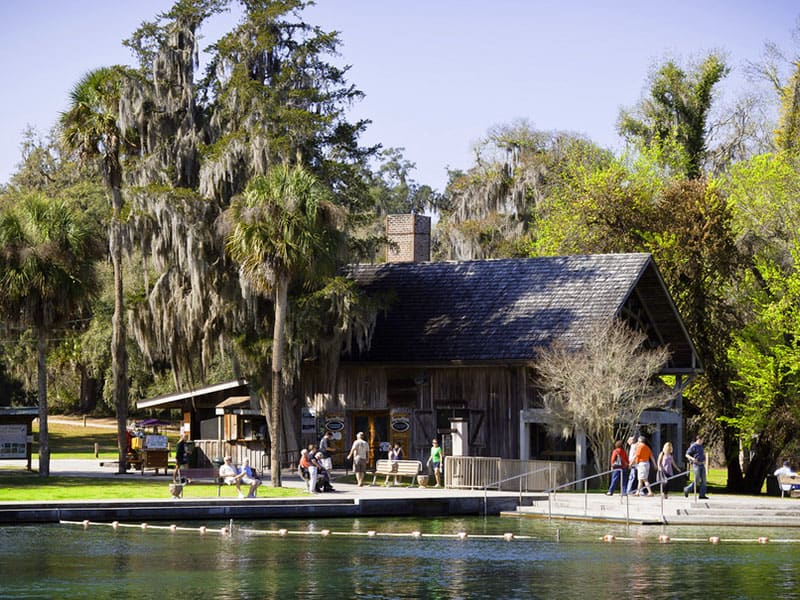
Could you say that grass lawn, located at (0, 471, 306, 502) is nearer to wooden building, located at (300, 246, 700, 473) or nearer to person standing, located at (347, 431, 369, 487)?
person standing, located at (347, 431, 369, 487)

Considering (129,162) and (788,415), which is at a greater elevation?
(129,162)

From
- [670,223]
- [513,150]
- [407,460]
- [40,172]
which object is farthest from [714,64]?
[40,172]

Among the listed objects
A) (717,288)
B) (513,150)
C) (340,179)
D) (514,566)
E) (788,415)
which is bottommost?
(514,566)

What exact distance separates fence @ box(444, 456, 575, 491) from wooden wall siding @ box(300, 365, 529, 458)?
9.50 ft

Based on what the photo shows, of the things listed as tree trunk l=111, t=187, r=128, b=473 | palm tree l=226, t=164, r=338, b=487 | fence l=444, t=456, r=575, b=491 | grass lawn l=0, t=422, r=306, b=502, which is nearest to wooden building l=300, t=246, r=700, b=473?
fence l=444, t=456, r=575, b=491

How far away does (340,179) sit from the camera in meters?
38.4

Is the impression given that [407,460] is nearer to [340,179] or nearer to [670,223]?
[340,179]

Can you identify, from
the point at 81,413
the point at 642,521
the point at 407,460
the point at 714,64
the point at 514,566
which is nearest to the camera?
the point at 514,566

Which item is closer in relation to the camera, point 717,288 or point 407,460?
point 407,460

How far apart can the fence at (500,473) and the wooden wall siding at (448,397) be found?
289 centimetres

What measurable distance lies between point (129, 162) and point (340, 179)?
5.65 metres

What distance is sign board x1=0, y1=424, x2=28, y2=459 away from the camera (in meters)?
38.0

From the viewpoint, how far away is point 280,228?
32469mm

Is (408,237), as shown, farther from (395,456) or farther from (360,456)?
(360,456)
